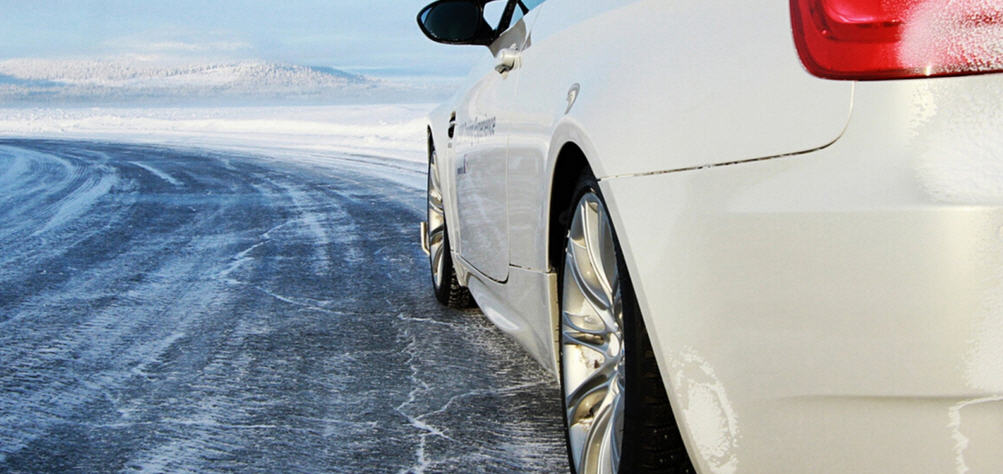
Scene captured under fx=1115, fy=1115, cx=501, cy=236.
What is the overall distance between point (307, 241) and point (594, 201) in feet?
19.0

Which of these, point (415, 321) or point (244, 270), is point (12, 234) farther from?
point (415, 321)

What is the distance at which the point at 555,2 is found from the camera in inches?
126

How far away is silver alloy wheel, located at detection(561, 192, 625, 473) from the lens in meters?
2.44

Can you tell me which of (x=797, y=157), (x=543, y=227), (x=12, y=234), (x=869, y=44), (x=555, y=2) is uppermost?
(x=555, y=2)

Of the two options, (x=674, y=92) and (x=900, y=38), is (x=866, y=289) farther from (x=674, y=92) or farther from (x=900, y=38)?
(x=674, y=92)

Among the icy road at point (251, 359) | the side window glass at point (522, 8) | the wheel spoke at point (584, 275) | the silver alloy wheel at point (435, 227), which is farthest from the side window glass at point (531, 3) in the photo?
the silver alloy wheel at point (435, 227)

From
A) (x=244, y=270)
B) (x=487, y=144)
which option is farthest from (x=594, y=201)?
(x=244, y=270)

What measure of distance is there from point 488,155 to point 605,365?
1.26m

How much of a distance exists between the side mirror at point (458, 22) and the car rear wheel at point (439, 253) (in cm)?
116

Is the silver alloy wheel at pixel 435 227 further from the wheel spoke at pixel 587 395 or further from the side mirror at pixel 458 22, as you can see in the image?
the wheel spoke at pixel 587 395

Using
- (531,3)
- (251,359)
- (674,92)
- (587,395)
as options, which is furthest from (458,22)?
(674,92)

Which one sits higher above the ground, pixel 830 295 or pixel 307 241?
pixel 830 295

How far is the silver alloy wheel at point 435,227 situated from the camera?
5.43m

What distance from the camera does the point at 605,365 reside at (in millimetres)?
2549
